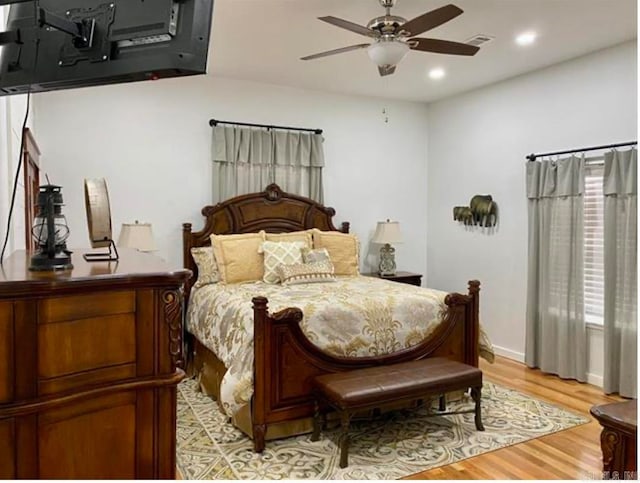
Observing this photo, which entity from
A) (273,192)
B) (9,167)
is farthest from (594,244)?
(9,167)

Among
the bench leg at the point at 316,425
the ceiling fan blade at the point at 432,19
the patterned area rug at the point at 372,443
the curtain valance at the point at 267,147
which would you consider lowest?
the patterned area rug at the point at 372,443

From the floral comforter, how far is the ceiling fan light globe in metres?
1.64

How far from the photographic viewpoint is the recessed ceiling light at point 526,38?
379 cm

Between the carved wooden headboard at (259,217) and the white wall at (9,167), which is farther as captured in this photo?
the carved wooden headboard at (259,217)

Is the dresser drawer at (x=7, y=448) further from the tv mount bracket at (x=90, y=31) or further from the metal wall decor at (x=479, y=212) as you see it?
the metal wall decor at (x=479, y=212)

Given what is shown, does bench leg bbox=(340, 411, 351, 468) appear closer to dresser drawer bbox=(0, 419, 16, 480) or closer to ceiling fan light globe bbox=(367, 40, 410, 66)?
dresser drawer bbox=(0, 419, 16, 480)

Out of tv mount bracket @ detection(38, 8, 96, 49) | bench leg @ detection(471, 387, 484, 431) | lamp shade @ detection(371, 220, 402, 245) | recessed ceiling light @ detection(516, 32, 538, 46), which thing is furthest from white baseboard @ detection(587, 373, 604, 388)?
tv mount bracket @ detection(38, 8, 96, 49)

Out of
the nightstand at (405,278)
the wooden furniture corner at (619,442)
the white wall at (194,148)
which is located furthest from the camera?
the nightstand at (405,278)

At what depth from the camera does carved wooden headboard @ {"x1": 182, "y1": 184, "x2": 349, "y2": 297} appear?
4883 mm

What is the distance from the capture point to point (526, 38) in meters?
3.88

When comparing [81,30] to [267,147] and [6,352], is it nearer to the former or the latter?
[6,352]

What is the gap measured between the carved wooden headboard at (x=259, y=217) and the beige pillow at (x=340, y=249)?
0.29m

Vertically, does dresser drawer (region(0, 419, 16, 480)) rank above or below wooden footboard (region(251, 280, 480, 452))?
above

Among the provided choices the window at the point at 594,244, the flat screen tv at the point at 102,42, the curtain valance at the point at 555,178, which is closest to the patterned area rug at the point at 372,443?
the window at the point at 594,244
